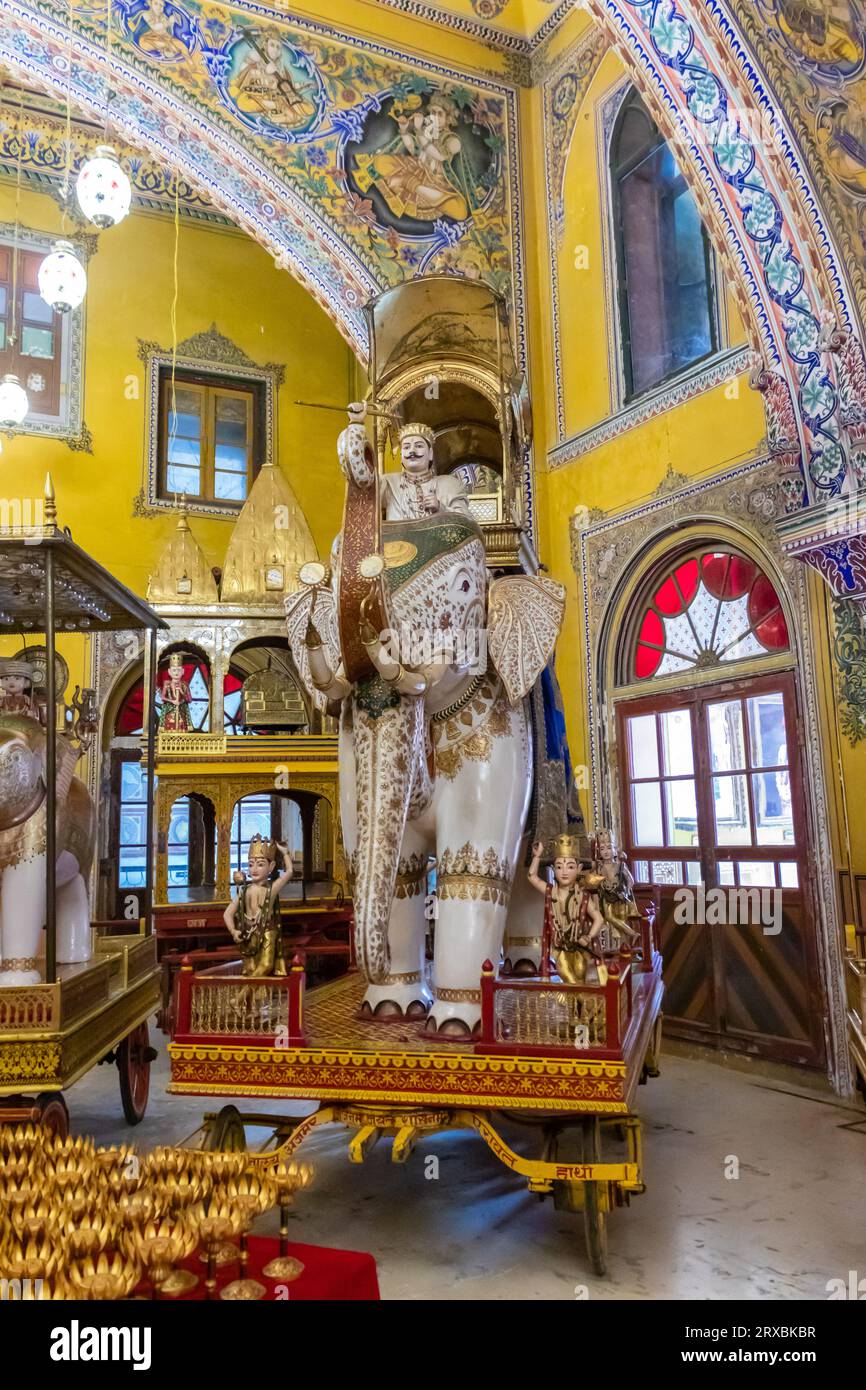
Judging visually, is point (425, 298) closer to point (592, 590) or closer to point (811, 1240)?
point (592, 590)

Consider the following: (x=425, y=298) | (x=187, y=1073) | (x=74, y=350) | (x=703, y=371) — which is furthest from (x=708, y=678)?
(x=74, y=350)

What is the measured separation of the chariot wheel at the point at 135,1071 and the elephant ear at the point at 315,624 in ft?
7.50

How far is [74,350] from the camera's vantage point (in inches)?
450

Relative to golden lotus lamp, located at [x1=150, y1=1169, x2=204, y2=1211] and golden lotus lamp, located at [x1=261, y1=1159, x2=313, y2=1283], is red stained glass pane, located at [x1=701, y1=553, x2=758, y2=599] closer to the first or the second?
golden lotus lamp, located at [x1=261, y1=1159, x2=313, y2=1283]

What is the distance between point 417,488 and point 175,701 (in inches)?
250

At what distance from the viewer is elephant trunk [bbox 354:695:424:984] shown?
3.57 m

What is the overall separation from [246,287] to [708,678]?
8420mm

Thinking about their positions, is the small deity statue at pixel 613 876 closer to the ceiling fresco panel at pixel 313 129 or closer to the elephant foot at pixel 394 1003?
the elephant foot at pixel 394 1003

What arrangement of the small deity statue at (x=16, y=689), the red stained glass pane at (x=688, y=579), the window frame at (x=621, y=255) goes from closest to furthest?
the small deity statue at (x=16, y=689)
the red stained glass pane at (x=688, y=579)
the window frame at (x=621, y=255)

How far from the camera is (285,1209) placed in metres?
2.41

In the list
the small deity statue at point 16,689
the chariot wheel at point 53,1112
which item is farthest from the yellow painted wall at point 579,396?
the chariot wheel at point 53,1112

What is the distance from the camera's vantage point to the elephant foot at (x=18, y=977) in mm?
4156

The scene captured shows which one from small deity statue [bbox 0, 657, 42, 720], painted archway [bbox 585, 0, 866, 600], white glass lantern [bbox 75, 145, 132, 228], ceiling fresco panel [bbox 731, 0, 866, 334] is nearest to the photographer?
Answer: small deity statue [bbox 0, 657, 42, 720]

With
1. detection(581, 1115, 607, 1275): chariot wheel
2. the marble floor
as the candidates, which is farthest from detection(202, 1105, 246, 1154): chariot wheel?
→ detection(581, 1115, 607, 1275): chariot wheel
